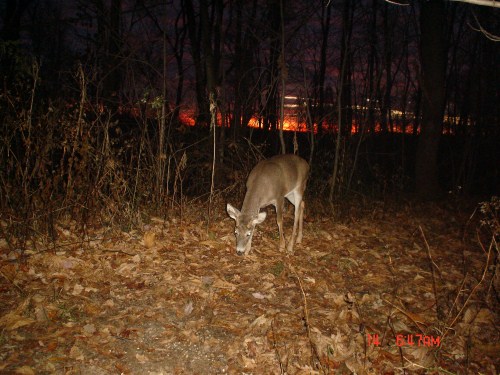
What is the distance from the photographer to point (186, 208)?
767 centimetres

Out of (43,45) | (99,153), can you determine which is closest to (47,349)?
(99,153)

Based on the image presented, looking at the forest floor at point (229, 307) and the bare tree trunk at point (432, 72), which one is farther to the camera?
the bare tree trunk at point (432, 72)

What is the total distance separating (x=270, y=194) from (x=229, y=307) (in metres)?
2.66

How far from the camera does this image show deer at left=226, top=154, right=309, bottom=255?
19.8 ft

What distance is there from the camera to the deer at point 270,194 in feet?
19.8

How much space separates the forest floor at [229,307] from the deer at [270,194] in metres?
0.40

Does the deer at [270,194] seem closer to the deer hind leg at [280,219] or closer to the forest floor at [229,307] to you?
the deer hind leg at [280,219]

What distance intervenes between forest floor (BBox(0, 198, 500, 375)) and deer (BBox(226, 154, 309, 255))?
399 millimetres

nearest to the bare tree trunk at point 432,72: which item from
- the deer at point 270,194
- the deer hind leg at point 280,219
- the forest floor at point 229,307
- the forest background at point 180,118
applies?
the forest background at point 180,118

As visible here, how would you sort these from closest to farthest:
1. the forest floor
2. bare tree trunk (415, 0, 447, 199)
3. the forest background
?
the forest floor, the forest background, bare tree trunk (415, 0, 447, 199)

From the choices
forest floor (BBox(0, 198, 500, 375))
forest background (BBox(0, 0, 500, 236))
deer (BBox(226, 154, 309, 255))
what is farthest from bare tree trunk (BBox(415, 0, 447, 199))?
deer (BBox(226, 154, 309, 255))

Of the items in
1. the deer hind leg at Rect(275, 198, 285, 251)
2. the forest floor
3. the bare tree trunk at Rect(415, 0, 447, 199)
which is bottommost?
the forest floor

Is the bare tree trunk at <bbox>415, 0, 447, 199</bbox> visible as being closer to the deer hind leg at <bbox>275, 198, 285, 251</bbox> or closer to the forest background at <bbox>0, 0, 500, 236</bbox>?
the forest background at <bbox>0, 0, 500, 236</bbox>

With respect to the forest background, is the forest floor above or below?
below
